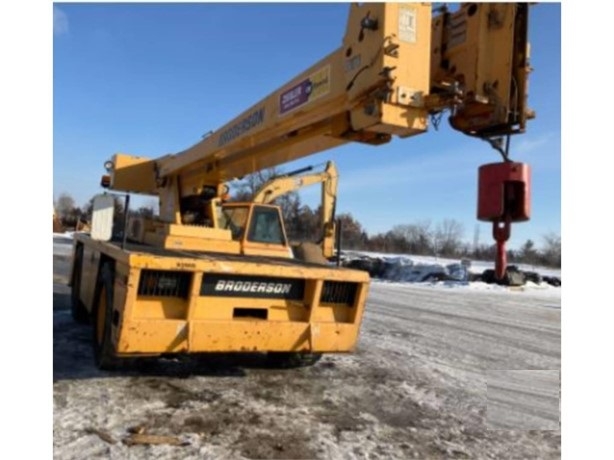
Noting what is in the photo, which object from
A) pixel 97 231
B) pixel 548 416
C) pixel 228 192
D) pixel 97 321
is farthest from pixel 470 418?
pixel 228 192

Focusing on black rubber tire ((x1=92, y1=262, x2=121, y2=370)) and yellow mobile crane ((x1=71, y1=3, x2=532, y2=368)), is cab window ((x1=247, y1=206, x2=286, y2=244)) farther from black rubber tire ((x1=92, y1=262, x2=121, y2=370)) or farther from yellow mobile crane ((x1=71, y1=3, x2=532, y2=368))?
black rubber tire ((x1=92, y1=262, x2=121, y2=370))

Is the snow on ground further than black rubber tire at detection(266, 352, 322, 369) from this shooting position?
No

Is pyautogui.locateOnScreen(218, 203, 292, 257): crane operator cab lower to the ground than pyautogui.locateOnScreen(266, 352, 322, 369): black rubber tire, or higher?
higher

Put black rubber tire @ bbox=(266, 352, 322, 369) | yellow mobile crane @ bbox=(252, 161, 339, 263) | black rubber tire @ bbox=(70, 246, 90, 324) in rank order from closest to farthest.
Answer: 1. black rubber tire @ bbox=(266, 352, 322, 369)
2. black rubber tire @ bbox=(70, 246, 90, 324)
3. yellow mobile crane @ bbox=(252, 161, 339, 263)

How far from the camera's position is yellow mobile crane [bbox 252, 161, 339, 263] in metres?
12.4

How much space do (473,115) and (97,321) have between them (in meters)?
4.40

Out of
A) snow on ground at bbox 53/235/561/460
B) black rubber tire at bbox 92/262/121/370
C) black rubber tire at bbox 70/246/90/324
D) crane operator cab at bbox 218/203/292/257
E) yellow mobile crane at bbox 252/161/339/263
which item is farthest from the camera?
yellow mobile crane at bbox 252/161/339/263

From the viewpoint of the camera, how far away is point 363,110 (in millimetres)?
4238

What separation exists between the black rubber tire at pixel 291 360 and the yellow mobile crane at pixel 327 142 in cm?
4

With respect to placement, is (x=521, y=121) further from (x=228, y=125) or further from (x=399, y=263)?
(x=399, y=263)

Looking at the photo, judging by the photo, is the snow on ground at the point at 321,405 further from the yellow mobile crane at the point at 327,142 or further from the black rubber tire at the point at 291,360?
the yellow mobile crane at the point at 327,142

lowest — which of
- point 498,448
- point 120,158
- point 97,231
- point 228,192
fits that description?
point 498,448

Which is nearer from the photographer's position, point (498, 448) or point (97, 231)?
point (498, 448)

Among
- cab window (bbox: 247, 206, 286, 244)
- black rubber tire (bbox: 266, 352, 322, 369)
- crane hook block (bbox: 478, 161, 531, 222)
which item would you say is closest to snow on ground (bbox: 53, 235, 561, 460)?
black rubber tire (bbox: 266, 352, 322, 369)
